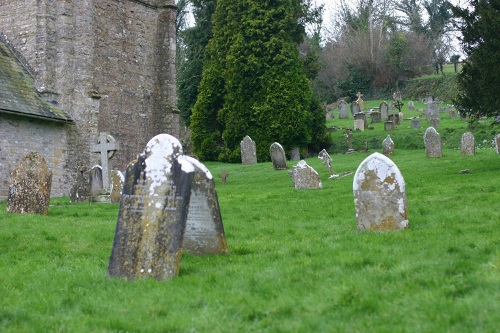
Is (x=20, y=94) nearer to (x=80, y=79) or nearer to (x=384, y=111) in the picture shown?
(x=80, y=79)

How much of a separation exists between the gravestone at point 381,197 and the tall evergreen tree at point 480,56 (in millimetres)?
7671

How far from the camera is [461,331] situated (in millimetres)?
3787

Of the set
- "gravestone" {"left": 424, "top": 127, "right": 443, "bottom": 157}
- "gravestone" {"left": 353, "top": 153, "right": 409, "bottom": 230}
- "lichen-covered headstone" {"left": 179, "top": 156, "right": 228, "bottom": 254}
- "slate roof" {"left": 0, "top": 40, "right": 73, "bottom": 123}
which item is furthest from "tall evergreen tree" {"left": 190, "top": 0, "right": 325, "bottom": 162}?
"lichen-covered headstone" {"left": 179, "top": 156, "right": 228, "bottom": 254}

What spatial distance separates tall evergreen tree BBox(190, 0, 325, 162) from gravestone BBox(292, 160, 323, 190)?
13832mm

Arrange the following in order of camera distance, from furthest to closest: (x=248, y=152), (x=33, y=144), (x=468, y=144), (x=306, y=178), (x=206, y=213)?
(x=248, y=152) < (x=468, y=144) < (x=33, y=144) < (x=306, y=178) < (x=206, y=213)

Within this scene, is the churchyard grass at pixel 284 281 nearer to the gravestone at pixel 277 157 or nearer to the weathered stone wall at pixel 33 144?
the weathered stone wall at pixel 33 144

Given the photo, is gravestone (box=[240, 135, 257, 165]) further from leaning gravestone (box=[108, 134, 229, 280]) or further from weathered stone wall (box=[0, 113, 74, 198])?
leaning gravestone (box=[108, 134, 229, 280])

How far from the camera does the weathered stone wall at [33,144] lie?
17391 mm

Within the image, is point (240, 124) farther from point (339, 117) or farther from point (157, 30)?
point (339, 117)

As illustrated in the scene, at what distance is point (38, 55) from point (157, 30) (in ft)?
18.6

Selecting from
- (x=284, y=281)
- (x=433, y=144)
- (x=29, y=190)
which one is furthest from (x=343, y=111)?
(x=284, y=281)

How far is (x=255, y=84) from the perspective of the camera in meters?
30.0

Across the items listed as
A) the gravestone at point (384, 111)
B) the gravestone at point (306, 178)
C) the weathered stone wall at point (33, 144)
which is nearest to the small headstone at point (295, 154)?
the gravestone at point (384, 111)

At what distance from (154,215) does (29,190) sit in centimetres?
633
